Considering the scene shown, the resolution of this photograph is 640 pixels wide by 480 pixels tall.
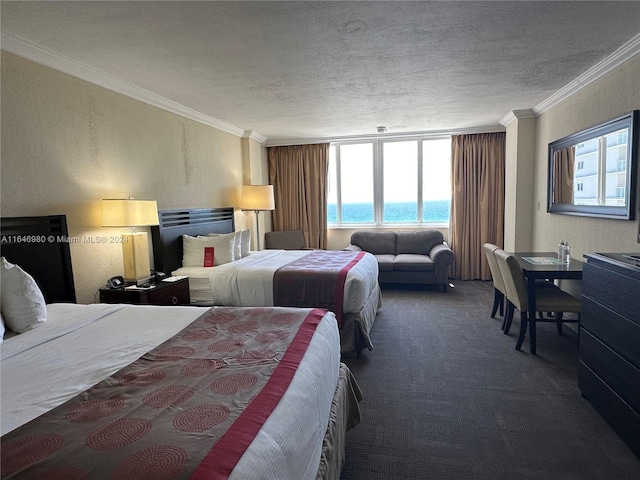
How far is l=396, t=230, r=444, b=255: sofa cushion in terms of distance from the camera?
5754 mm

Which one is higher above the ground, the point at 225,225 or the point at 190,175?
the point at 190,175

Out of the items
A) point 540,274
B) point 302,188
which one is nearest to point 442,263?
point 540,274

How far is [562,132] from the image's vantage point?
3832mm

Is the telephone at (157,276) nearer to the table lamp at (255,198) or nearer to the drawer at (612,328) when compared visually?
the table lamp at (255,198)

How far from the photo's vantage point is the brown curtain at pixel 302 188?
6.21 metres

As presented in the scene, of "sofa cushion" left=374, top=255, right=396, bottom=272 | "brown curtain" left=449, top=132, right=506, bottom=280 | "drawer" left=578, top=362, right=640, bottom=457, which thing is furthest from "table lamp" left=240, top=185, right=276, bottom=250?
"drawer" left=578, top=362, right=640, bottom=457

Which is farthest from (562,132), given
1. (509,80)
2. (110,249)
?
(110,249)

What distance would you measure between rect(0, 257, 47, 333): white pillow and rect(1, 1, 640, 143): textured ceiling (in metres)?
1.39

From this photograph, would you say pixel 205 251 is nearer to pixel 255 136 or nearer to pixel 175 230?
pixel 175 230

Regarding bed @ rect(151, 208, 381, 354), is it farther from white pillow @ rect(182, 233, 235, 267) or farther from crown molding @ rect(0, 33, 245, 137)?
crown molding @ rect(0, 33, 245, 137)

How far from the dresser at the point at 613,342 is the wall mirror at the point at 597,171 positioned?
0.91 m

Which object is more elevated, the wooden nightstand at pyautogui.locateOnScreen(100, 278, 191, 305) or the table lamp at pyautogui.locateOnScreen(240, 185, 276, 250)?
the table lamp at pyautogui.locateOnScreen(240, 185, 276, 250)

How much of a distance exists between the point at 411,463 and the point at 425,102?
11.3 feet

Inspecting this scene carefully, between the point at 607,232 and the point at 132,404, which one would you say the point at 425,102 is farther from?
the point at 132,404
